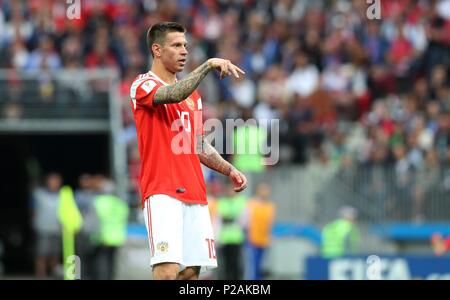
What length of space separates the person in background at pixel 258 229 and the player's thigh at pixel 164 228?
508 inches

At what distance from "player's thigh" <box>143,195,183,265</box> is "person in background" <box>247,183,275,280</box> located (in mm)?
12895

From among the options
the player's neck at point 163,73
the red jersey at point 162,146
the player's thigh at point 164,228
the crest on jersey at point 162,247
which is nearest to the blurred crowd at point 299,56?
the player's neck at point 163,73

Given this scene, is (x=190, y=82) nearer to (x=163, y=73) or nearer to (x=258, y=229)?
(x=163, y=73)

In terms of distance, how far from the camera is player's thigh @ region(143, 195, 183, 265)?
9.81 meters

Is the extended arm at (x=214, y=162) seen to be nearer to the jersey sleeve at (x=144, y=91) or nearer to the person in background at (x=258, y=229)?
the jersey sleeve at (x=144, y=91)

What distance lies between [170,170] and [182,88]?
728mm

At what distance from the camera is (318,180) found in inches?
971

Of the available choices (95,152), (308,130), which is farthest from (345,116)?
(95,152)

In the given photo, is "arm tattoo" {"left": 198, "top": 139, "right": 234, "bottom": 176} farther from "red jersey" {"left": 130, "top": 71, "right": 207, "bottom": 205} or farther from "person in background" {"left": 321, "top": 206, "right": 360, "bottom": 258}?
"person in background" {"left": 321, "top": 206, "right": 360, "bottom": 258}

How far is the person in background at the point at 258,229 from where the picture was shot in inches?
903

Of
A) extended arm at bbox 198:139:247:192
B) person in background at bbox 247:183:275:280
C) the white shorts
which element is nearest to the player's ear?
extended arm at bbox 198:139:247:192

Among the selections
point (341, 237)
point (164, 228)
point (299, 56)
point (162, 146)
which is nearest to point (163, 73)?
point (162, 146)

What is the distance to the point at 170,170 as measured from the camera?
9.98m

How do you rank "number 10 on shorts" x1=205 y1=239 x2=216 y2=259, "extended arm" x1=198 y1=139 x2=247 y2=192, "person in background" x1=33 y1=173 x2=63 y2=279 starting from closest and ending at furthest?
1. "number 10 on shorts" x1=205 y1=239 x2=216 y2=259
2. "extended arm" x1=198 y1=139 x2=247 y2=192
3. "person in background" x1=33 y1=173 x2=63 y2=279
